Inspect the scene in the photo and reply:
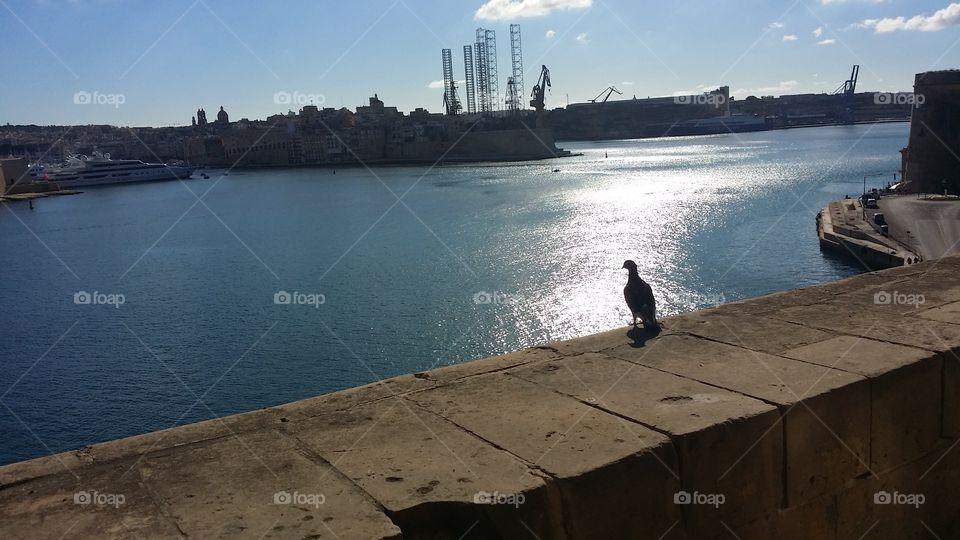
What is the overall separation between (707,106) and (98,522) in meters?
112

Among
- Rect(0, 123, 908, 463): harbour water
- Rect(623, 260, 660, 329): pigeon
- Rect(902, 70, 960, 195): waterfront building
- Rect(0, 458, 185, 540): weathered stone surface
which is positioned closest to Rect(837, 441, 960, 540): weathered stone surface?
Rect(623, 260, 660, 329): pigeon

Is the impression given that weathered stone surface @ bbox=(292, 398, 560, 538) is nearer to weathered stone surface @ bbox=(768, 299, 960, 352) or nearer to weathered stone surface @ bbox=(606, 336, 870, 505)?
weathered stone surface @ bbox=(606, 336, 870, 505)

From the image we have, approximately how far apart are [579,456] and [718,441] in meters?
0.32

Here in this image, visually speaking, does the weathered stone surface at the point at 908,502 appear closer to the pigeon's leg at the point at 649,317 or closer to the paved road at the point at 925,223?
the pigeon's leg at the point at 649,317

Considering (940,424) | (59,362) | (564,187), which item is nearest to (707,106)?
(564,187)

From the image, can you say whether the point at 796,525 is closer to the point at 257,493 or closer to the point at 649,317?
the point at 649,317

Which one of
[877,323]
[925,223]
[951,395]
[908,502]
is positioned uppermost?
[877,323]

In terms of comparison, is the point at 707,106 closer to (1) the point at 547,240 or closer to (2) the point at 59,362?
(1) the point at 547,240

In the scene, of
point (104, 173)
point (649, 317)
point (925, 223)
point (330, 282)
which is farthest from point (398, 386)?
point (104, 173)

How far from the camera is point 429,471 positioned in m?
1.58

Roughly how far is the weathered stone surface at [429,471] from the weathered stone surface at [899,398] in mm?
919

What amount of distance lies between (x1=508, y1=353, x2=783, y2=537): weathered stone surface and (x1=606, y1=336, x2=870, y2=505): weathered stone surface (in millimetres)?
43

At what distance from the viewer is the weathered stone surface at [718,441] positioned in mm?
1646

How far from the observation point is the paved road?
16.4 meters
